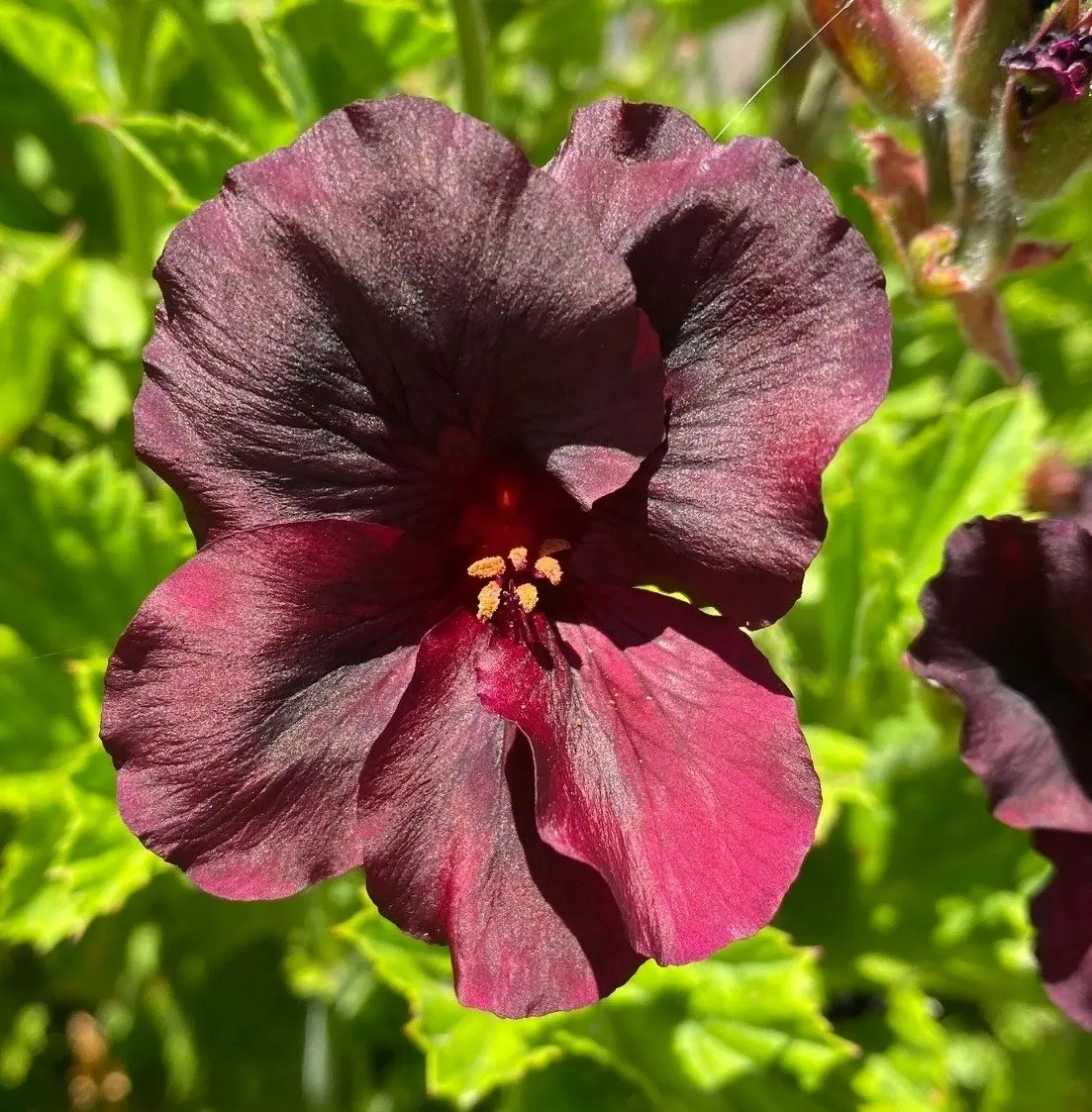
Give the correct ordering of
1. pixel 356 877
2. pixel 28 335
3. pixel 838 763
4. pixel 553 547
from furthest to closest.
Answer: pixel 28 335 < pixel 356 877 < pixel 838 763 < pixel 553 547

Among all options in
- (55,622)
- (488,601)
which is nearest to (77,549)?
(55,622)

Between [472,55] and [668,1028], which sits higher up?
[472,55]

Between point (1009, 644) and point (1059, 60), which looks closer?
point (1059, 60)

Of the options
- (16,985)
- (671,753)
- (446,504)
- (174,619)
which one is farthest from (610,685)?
(16,985)

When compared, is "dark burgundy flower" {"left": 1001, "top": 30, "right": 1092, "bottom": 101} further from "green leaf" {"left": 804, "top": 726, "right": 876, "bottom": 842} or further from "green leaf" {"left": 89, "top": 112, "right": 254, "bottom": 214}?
"green leaf" {"left": 89, "top": 112, "right": 254, "bottom": 214}

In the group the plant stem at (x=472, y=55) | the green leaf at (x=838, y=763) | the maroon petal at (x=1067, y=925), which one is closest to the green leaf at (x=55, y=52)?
the plant stem at (x=472, y=55)

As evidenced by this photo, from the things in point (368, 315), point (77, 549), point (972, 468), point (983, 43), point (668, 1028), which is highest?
point (983, 43)

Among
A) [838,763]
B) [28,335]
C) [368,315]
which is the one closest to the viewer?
[368,315]

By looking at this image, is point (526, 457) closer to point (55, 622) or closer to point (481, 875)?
point (481, 875)
